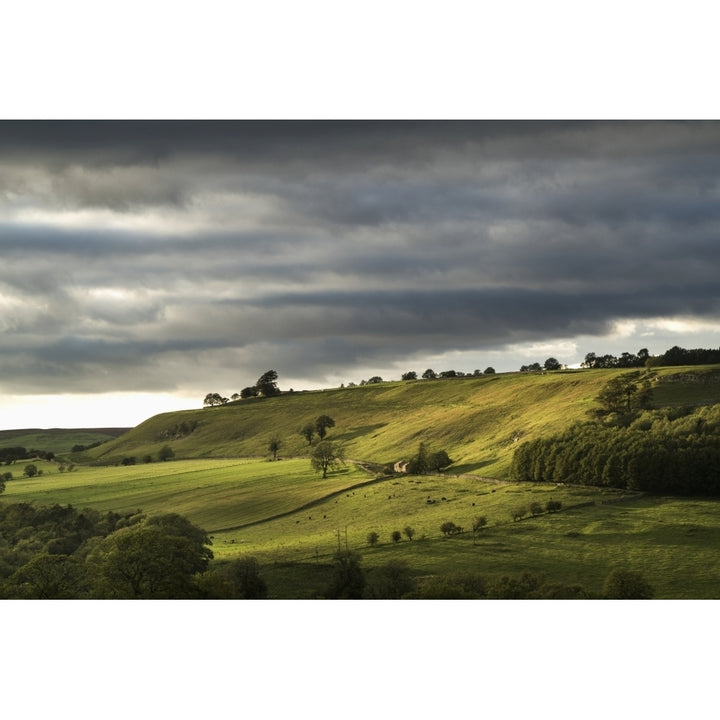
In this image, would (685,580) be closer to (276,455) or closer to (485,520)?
(485,520)

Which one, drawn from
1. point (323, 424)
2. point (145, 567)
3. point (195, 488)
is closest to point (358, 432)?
point (323, 424)

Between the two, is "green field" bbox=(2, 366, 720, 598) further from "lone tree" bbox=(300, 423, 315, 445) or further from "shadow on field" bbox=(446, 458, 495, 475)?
"lone tree" bbox=(300, 423, 315, 445)

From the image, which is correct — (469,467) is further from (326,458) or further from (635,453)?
(635,453)

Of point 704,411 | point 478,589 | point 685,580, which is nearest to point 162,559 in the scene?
point 478,589

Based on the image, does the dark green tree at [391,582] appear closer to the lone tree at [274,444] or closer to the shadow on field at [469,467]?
the shadow on field at [469,467]

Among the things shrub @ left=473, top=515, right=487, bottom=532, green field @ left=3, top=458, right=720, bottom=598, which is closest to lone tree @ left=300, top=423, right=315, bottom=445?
green field @ left=3, top=458, right=720, bottom=598
